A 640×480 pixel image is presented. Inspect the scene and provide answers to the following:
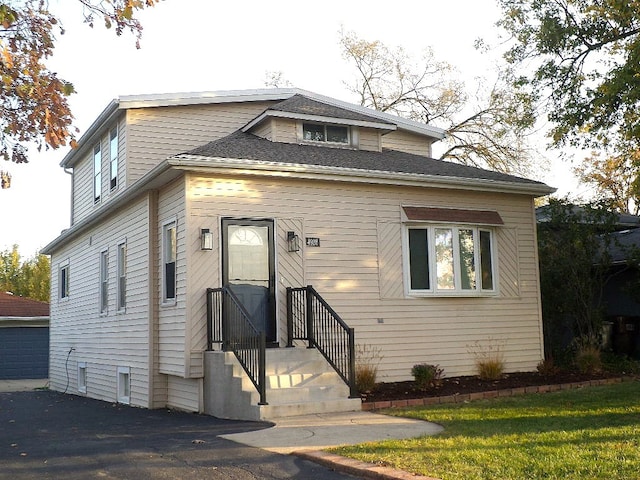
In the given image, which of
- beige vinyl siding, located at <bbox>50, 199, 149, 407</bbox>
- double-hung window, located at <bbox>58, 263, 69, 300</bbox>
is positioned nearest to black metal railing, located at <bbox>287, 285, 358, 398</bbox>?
beige vinyl siding, located at <bbox>50, 199, 149, 407</bbox>

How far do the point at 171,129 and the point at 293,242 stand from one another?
4.83m

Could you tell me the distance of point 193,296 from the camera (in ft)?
37.8

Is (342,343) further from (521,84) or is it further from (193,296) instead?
(521,84)

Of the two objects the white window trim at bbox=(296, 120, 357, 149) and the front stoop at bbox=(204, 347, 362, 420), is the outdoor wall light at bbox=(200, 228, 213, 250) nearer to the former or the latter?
the front stoop at bbox=(204, 347, 362, 420)

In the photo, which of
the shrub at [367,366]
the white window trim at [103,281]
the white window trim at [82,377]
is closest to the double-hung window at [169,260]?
the shrub at [367,366]

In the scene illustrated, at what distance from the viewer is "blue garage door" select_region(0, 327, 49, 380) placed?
2705cm

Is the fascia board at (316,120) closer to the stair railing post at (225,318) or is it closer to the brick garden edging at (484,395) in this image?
the stair railing post at (225,318)

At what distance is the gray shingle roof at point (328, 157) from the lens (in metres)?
12.5

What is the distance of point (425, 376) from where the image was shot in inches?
472

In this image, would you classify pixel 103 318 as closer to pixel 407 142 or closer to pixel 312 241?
pixel 312 241

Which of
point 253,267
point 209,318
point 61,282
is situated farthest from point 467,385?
point 61,282

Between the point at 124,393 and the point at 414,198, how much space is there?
22.1ft

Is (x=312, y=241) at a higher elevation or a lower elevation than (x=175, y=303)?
higher

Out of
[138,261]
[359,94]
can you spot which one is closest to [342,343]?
[138,261]
